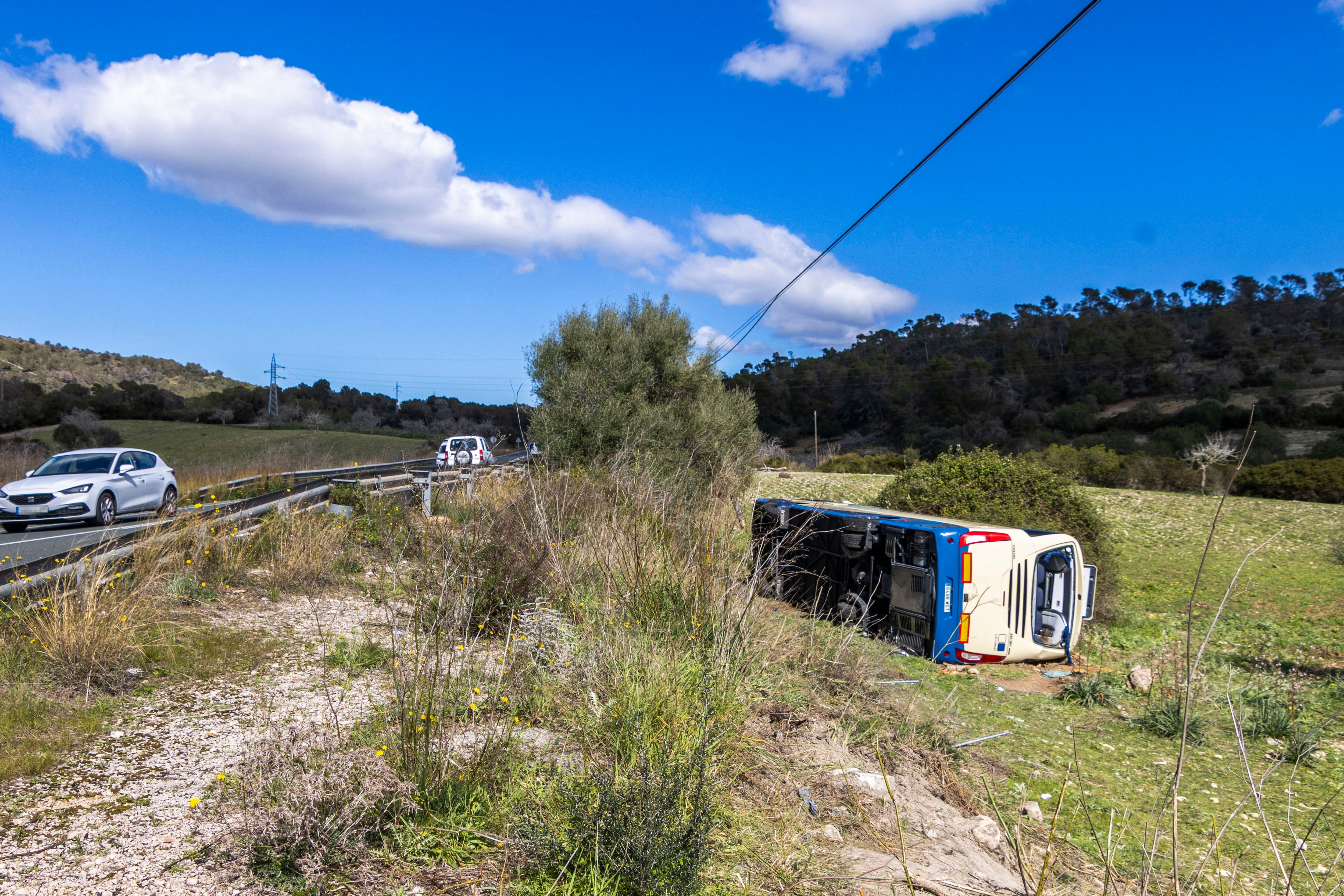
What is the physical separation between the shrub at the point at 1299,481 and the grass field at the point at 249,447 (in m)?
32.5

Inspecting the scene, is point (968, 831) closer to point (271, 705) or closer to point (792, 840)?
point (792, 840)

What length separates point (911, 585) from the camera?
8453mm

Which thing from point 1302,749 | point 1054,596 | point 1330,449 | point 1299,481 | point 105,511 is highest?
point 1330,449

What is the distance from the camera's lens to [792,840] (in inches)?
134

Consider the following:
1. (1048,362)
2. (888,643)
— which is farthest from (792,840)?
(1048,362)

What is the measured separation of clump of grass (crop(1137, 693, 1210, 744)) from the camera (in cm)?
605

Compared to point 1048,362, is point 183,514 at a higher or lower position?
lower

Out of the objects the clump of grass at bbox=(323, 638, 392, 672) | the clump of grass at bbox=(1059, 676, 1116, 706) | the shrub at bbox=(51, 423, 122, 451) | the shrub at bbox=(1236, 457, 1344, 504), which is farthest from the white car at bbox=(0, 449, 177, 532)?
the shrub at bbox=(1236, 457, 1344, 504)

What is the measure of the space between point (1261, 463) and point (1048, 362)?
3374 centimetres

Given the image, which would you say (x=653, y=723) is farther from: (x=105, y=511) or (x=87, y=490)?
(x=105, y=511)

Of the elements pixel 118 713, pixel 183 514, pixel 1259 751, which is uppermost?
pixel 183 514

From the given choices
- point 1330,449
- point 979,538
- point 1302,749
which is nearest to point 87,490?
point 979,538

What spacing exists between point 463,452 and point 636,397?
8721mm

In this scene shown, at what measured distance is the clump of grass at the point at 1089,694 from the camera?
7098 mm
